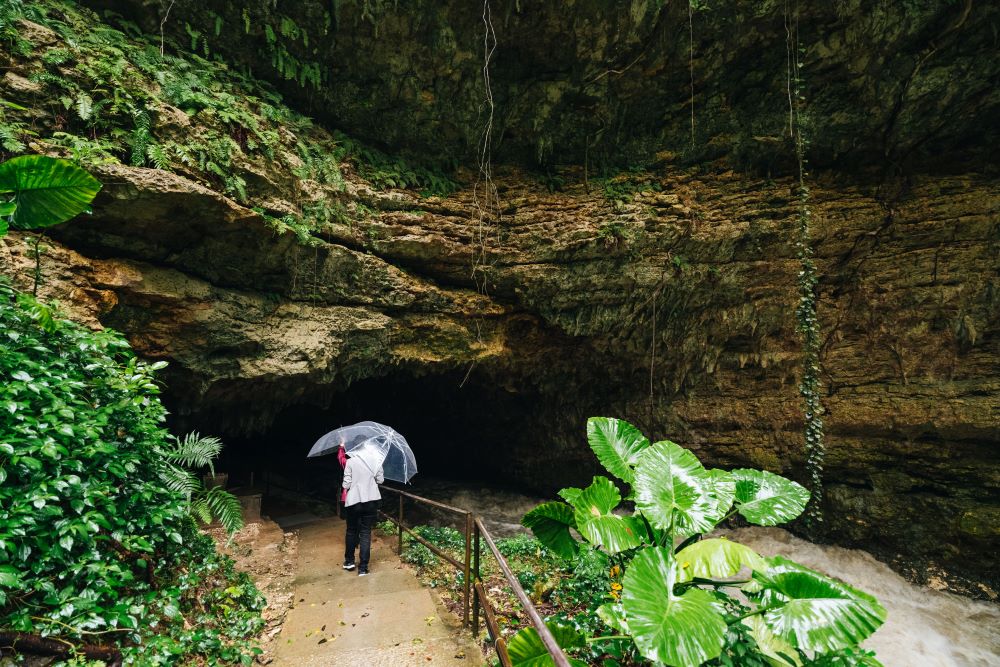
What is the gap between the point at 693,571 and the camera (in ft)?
8.24

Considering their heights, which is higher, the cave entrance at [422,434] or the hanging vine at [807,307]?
the hanging vine at [807,307]

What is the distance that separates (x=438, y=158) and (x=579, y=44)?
8.81 ft

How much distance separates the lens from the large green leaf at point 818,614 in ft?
6.59

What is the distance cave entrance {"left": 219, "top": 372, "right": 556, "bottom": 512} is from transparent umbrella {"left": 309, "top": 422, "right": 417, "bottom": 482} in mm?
4341

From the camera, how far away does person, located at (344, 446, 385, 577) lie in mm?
4266

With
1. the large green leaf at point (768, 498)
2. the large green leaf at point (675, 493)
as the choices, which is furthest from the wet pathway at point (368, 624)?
the large green leaf at point (768, 498)

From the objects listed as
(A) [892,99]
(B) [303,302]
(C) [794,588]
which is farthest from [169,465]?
(A) [892,99]

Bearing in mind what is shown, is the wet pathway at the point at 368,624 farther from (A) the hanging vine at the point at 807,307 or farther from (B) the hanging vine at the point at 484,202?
(A) the hanging vine at the point at 807,307

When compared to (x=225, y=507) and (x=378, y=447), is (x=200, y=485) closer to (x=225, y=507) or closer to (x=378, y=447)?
(x=225, y=507)

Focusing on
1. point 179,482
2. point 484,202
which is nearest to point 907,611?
point 484,202

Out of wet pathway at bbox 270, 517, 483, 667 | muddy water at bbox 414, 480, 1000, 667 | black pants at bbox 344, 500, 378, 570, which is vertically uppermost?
black pants at bbox 344, 500, 378, 570

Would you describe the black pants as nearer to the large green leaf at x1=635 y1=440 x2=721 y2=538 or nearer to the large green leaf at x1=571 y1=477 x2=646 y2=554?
the large green leaf at x1=571 y1=477 x2=646 y2=554

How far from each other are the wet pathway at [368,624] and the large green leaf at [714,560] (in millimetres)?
→ 1510

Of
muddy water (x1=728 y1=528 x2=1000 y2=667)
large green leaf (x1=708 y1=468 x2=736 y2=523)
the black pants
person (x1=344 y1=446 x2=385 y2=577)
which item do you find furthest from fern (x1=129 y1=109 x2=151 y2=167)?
muddy water (x1=728 y1=528 x2=1000 y2=667)
